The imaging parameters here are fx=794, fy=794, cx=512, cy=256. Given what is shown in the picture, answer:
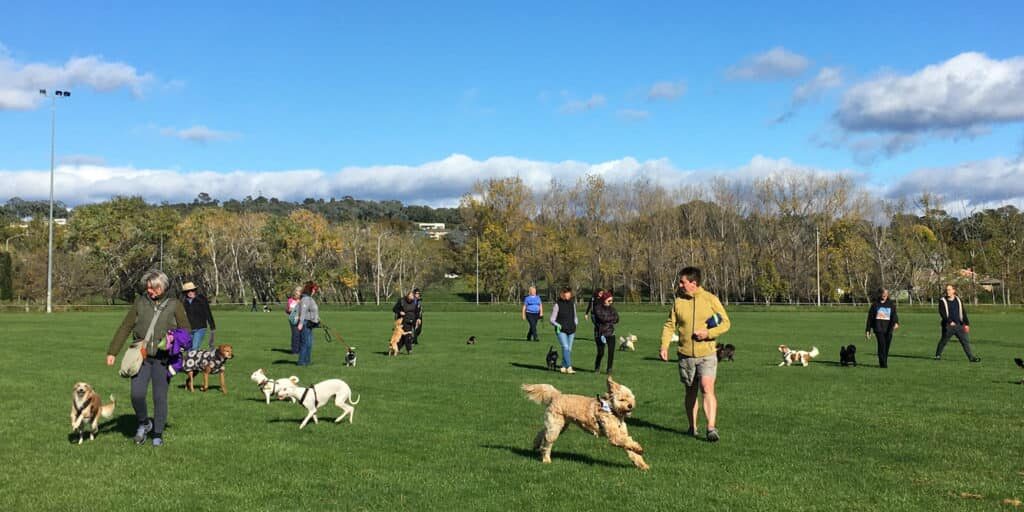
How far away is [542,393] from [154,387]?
16.5 feet

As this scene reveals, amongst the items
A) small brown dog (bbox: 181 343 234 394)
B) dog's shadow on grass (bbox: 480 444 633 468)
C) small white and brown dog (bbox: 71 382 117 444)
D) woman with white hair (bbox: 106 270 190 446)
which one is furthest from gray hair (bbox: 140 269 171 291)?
small brown dog (bbox: 181 343 234 394)

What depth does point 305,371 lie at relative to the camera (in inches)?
785

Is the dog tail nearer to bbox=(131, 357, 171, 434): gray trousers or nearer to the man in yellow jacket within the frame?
the man in yellow jacket

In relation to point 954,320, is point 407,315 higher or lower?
higher

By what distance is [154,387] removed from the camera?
10.2m

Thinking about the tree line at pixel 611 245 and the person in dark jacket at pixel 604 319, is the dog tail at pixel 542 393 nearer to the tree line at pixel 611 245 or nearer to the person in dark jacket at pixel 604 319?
the person in dark jacket at pixel 604 319

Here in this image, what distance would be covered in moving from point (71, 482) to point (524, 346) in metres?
20.9

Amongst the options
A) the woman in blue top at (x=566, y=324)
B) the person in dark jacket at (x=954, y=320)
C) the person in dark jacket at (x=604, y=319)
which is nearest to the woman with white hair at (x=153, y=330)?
the person in dark jacket at (x=604, y=319)

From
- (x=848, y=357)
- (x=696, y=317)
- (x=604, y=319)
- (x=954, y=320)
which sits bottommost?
(x=848, y=357)

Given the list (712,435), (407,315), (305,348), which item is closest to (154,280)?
(712,435)

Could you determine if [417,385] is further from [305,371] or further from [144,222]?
[144,222]

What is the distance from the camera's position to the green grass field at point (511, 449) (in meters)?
7.80

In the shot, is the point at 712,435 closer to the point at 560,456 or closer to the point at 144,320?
the point at 560,456

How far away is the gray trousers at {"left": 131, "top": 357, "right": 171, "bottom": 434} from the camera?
33.0 ft
